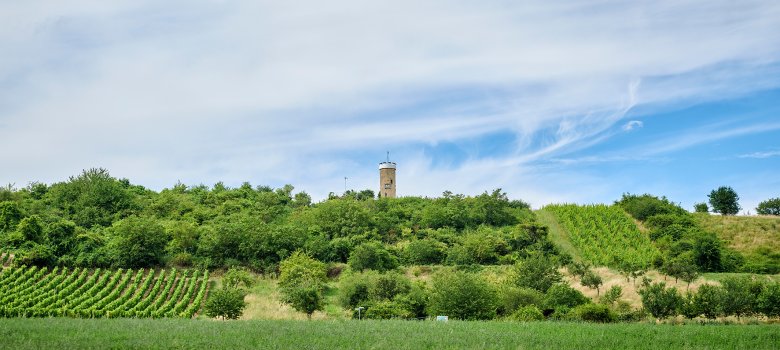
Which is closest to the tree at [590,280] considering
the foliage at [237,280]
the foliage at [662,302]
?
the foliage at [662,302]

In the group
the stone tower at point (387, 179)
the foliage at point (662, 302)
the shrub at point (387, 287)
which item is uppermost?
the stone tower at point (387, 179)

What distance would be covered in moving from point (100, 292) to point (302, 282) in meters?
14.5

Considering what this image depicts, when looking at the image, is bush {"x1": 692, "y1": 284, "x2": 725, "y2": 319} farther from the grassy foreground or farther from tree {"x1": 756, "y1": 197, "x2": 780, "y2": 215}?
tree {"x1": 756, "y1": 197, "x2": 780, "y2": 215}

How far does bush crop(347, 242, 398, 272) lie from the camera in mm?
59562

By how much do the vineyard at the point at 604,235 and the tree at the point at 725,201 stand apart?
60.0ft

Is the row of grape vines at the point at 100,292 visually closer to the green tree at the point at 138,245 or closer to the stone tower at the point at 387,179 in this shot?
the green tree at the point at 138,245

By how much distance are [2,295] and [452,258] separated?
35.6 metres

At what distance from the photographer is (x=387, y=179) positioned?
10150 centimetres

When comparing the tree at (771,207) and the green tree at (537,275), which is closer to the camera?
the green tree at (537,275)

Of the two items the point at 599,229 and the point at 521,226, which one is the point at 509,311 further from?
the point at 599,229

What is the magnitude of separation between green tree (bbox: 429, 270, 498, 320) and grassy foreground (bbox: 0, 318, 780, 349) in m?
9.97

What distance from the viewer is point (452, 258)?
6378cm

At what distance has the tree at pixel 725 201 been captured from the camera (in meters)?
93.6

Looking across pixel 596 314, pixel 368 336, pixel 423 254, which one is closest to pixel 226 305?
pixel 368 336
